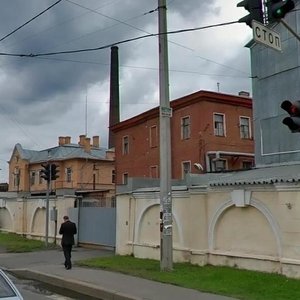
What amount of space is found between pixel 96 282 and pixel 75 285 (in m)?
0.54

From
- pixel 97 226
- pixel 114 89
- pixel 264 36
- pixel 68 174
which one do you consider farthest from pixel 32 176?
pixel 264 36

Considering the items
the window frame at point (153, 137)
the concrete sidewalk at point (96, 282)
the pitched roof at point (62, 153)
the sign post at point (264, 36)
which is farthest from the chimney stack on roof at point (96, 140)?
the sign post at point (264, 36)

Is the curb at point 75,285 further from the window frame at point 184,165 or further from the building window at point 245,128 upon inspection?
the building window at point 245,128

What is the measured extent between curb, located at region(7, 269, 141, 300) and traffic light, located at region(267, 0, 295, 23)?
6.29m

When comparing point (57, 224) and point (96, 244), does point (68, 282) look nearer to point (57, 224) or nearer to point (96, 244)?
point (96, 244)

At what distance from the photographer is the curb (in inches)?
452

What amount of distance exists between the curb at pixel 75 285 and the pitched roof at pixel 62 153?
4966 cm

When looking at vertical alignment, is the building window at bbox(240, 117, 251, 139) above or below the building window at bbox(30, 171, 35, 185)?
above

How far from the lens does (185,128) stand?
37.7 m

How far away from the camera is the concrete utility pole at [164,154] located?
1471 centimetres

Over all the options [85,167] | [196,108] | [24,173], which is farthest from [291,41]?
[24,173]

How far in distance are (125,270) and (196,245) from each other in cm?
262

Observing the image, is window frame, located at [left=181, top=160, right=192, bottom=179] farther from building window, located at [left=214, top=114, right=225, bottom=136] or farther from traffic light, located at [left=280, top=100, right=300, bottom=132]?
traffic light, located at [left=280, top=100, right=300, bottom=132]

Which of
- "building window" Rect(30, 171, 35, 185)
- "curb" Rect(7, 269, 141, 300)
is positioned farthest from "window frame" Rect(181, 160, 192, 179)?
"building window" Rect(30, 171, 35, 185)
